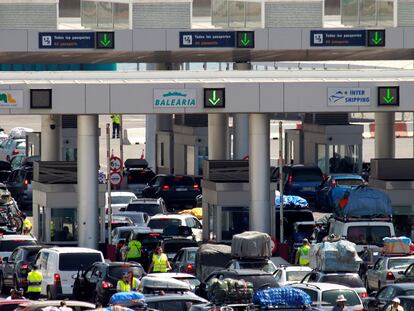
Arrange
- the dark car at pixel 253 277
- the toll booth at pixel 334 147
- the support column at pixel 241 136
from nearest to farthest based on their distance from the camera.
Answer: the dark car at pixel 253 277, the support column at pixel 241 136, the toll booth at pixel 334 147

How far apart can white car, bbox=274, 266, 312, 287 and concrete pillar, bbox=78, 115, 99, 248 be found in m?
9.95

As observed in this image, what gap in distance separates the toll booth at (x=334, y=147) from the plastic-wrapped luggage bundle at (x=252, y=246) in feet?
99.0

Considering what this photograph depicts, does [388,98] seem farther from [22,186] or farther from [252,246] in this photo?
[22,186]

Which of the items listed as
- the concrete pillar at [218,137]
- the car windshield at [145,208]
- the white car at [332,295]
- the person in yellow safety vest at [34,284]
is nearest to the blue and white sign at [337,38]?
the concrete pillar at [218,137]

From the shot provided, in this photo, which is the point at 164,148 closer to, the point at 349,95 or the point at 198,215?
the point at 198,215

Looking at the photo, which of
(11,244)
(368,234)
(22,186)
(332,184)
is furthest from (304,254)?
(22,186)

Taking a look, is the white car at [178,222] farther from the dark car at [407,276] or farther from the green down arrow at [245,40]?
the dark car at [407,276]

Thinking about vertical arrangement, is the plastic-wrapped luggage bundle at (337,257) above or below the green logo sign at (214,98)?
below

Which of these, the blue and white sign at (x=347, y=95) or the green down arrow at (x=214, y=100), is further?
the blue and white sign at (x=347, y=95)

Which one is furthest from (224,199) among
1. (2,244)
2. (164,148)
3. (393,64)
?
(393,64)

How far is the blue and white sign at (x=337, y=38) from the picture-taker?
60.1 metres

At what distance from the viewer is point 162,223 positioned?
48.1 m

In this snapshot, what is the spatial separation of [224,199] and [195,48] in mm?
14392

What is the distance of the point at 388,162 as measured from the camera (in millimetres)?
49375
